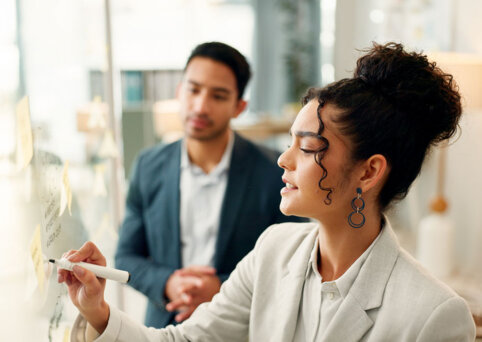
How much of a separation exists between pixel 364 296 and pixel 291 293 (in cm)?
17

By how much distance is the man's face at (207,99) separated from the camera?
1785 millimetres

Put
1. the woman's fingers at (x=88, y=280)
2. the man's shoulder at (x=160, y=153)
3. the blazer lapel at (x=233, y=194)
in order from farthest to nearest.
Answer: the man's shoulder at (x=160, y=153)
the blazer lapel at (x=233, y=194)
the woman's fingers at (x=88, y=280)

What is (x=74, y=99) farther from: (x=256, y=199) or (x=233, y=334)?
(x=233, y=334)

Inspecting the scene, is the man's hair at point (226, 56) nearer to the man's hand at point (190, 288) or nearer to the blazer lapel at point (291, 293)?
the man's hand at point (190, 288)

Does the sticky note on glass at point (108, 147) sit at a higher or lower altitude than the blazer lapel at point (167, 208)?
higher

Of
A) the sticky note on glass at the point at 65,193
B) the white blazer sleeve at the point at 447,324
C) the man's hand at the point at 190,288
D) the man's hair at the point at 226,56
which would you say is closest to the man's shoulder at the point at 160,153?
the man's hair at the point at 226,56

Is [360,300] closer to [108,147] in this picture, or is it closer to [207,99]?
[207,99]

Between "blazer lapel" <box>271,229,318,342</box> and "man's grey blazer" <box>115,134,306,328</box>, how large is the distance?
52 centimetres

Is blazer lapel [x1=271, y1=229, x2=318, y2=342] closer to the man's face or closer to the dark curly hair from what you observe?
the dark curly hair

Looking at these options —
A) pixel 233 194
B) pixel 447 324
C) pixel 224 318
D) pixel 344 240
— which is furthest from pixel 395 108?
pixel 233 194

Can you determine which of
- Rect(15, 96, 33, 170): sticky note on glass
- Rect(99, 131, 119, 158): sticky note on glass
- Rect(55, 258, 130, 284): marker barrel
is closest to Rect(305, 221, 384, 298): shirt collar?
Rect(55, 258, 130, 284): marker barrel

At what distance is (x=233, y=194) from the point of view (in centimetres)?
178

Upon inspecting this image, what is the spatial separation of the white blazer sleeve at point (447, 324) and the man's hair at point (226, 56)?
1106mm

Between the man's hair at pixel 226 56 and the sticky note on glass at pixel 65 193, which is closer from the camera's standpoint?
the sticky note on glass at pixel 65 193
